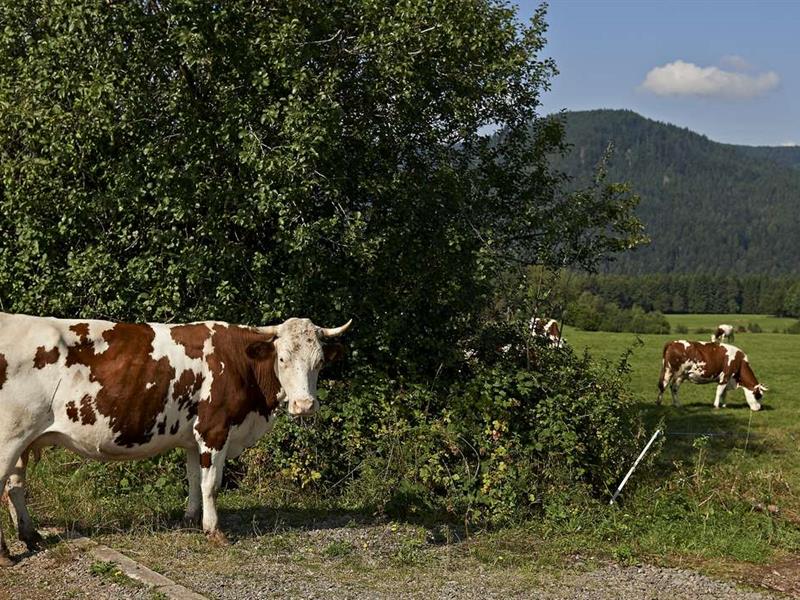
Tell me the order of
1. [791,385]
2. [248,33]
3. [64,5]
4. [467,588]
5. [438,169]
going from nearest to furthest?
1. [467,588]
2. [64,5]
3. [248,33]
4. [438,169]
5. [791,385]

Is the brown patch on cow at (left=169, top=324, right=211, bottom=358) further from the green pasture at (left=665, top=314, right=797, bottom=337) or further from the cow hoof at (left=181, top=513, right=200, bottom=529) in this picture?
the green pasture at (left=665, top=314, right=797, bottom=337)

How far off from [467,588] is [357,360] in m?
5.02

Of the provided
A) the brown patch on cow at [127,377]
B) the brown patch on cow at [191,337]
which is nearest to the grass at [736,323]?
the brown patch on cow at [191,337]

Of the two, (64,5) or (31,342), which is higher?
(64,5)

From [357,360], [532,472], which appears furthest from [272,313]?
[532,472]

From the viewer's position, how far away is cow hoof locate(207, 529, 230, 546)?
8.76 meters

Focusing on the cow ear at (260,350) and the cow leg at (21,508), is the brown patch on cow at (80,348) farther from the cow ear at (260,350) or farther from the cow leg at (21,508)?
the cow ear at (260,350)

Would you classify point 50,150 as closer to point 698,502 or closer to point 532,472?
point 532,472

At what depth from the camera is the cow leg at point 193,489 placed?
9383mm

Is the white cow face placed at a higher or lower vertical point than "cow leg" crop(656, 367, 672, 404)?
higher

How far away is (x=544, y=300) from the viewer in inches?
551

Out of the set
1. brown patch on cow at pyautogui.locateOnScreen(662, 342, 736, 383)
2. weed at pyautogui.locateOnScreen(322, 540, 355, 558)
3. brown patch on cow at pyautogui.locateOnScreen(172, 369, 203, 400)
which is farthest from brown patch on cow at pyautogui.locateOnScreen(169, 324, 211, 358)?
brown patch on cow at pyautogui.locateOnScreen(662, 342, 736, 383)

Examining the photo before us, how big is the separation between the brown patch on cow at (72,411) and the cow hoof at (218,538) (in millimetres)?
1738

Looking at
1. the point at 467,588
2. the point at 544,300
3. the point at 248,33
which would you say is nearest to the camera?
the point at 467,588
